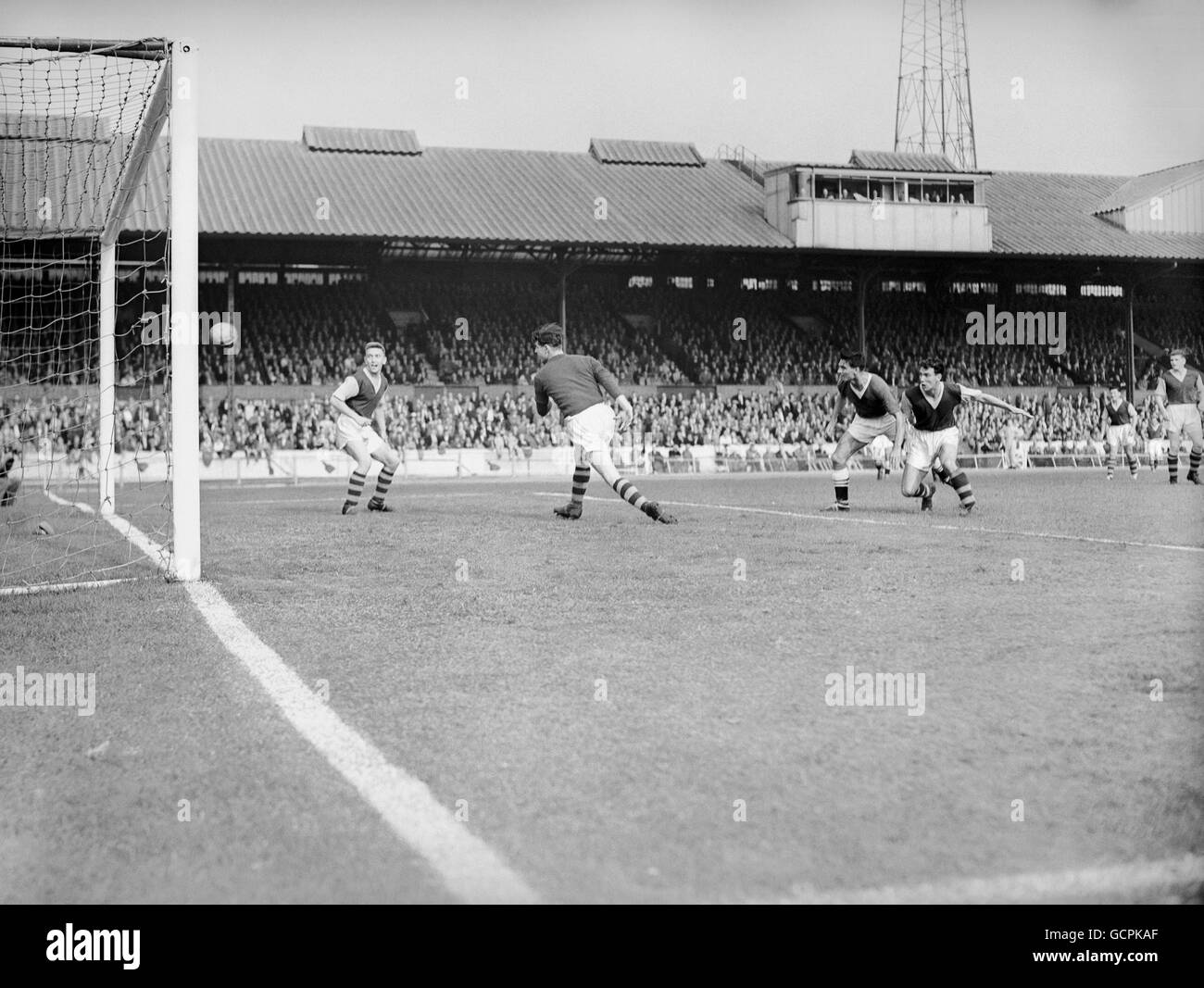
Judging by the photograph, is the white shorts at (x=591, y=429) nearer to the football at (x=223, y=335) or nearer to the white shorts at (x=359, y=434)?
the white shorts at (x=359, y=434)

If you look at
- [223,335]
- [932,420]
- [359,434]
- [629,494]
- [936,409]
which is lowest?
[629,494]

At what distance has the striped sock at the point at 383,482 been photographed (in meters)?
13.5

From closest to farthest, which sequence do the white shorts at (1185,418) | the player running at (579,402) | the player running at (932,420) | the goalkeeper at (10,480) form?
the player running at (579,402) → the player running at (932,420) → the goalkeeper at (10,480) → the white shorts at (1185,418)

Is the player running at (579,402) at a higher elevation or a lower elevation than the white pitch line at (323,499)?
higher

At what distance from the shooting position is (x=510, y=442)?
30672 mm

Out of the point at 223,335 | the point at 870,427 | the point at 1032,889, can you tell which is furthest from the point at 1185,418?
the point at 223,335

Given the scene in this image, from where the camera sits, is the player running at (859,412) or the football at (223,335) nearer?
the player running at (859,412)

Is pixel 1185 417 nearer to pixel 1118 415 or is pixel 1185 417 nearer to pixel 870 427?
pixel 870 427

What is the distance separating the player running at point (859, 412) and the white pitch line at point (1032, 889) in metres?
11.0

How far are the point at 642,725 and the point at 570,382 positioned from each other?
332 inches
